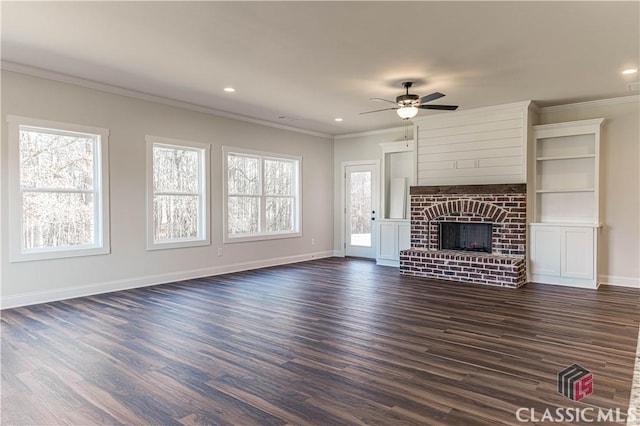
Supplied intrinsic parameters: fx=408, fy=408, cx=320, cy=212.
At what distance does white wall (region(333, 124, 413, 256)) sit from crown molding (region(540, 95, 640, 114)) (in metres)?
2.49

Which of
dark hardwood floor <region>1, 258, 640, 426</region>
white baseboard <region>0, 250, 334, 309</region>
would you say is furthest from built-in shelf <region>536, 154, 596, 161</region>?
white baseboard <region>0, 250, 334, 309</region>

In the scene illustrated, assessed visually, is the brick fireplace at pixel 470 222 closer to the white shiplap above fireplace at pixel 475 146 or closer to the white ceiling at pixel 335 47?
the white shiplap above fireplace at pixel 475 146

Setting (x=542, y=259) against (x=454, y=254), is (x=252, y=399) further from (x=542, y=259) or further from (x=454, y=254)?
(x=542, y=259)

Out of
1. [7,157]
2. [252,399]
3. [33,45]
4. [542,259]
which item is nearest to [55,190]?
[7,157]

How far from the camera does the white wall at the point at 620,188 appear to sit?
585 cm

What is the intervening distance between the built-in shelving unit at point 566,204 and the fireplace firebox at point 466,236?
0.71 meters

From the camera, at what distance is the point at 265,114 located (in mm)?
7066

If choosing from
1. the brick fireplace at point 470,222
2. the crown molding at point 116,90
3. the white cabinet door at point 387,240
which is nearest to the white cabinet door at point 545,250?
the brick fireplace at point 470,222

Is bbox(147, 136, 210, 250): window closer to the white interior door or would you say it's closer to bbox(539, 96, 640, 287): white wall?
the white interior door

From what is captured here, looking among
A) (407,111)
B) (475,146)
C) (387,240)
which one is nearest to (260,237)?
(387,240)

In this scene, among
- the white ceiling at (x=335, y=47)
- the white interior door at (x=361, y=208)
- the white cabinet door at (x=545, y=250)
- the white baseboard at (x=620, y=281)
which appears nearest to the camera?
the white ceiling at (x=335, y=47)

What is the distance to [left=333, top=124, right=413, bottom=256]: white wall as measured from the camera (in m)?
8.41

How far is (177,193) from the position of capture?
639 cm

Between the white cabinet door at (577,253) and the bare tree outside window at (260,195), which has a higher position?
the bare tree outside window at (260,195)
